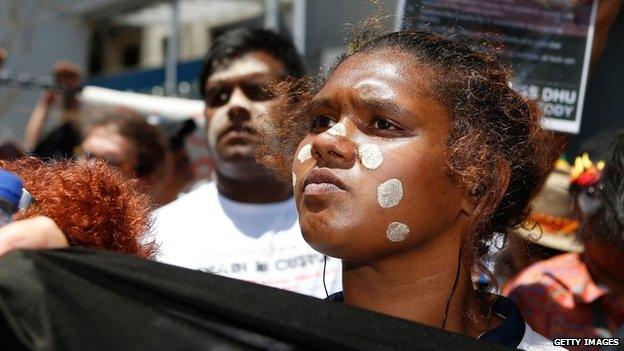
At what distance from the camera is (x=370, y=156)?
169 centimetres

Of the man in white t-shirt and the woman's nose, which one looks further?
the man in white t-shirt

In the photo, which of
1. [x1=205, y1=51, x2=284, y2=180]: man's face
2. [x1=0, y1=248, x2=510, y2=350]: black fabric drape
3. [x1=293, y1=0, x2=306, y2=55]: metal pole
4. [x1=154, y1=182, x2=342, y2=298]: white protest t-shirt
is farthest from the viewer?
[x1=293, y1=0, x2=306, y2=55]: metal pole

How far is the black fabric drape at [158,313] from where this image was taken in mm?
1238

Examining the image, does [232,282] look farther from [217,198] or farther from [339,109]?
[217,198]

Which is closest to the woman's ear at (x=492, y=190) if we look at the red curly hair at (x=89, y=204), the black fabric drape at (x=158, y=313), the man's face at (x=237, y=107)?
the black fabric drape at (x=158, y=313)

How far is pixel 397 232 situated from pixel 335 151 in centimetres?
21

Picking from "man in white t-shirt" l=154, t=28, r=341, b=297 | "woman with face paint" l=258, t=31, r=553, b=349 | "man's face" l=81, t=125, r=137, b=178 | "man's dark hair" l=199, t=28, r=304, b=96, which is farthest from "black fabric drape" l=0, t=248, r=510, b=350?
"man's face" l=81, t=125, r=137, b=178

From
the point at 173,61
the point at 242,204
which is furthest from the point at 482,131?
the point at 173,61

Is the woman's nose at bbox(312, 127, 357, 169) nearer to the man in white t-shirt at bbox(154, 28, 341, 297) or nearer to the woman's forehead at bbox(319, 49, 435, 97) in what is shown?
the woman's forehead at bbox(319, 49, 435, 97)

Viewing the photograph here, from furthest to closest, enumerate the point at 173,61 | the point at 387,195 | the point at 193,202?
the point at 173,61 < the point at 193,202 < the point at 387,195

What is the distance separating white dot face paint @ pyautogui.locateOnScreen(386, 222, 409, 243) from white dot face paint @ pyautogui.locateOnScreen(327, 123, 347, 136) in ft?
0.71

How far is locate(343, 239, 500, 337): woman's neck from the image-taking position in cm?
176

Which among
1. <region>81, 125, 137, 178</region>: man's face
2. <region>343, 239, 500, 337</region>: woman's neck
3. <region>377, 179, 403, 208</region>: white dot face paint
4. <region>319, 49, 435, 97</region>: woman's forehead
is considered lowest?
<region>81, 125, 137, 178</region>: man's face

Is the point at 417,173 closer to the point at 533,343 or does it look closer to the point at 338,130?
the point at 338,130
